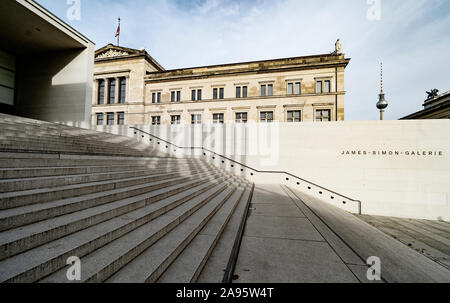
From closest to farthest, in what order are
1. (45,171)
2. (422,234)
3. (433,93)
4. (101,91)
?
(45,171) < (422,234) < (101,91) < (433,93)

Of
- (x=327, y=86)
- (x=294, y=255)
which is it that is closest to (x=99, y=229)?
(x=294, y=255)

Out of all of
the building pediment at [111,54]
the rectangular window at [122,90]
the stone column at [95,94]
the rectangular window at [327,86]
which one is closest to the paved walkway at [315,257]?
the rectangular window at [327,86]

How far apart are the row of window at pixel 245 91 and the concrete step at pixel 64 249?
82.2ft

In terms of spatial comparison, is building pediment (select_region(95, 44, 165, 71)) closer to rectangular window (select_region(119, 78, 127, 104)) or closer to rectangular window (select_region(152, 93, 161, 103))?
rectangular window (select_region(119, 78, 127, 104))

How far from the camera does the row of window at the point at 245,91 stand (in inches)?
935

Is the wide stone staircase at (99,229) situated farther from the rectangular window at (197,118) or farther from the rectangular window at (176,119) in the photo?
the rectangular window at (176,119)

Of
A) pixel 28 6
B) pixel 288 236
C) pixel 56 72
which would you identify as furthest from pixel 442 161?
pixel 56 72

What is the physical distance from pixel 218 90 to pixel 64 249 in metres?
26.8

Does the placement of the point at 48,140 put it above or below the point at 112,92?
below

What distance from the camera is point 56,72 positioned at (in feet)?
47.8

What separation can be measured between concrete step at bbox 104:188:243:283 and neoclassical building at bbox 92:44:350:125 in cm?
2284

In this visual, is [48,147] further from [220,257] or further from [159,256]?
[220,257]

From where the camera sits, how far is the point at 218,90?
87.8ft

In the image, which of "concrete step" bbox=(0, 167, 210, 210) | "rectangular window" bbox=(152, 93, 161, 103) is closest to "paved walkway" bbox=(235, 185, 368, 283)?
"concrete step" bbox=(0, 167, 210, 210)
